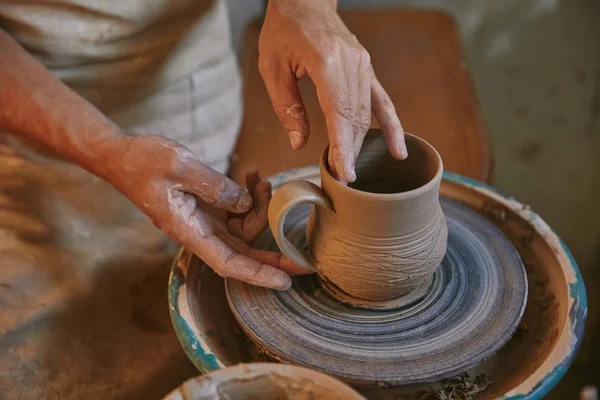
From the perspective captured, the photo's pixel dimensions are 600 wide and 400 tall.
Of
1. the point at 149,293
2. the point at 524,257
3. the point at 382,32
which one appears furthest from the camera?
the point at 382,32

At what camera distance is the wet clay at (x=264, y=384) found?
0.64 metres

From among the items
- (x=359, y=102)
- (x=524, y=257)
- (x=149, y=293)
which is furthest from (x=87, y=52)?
(x=524, y=257)

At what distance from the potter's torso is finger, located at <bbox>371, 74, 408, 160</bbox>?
1.86 feet

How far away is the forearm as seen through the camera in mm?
1068

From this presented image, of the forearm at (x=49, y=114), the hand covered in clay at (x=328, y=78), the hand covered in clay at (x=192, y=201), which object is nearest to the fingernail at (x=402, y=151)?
the hand covered in clay at (x=328, y=78)

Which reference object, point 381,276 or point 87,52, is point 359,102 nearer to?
point 381,276

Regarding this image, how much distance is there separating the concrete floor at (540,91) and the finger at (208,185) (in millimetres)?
1665

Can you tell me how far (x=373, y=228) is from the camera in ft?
2.77

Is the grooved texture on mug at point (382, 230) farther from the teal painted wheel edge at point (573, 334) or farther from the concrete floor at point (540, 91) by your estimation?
the concrete floor at point (540, 91)

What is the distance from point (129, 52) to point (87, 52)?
8 cm

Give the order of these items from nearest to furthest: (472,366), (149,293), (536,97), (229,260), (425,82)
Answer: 1. (472,366)
2. (229,260)
3. (149,293)
4. (425,82)
5. (536,97)

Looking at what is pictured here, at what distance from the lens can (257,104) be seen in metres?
1.85

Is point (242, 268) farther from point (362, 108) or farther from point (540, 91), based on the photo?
point (540, 91)

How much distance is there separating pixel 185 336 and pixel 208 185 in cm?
23
